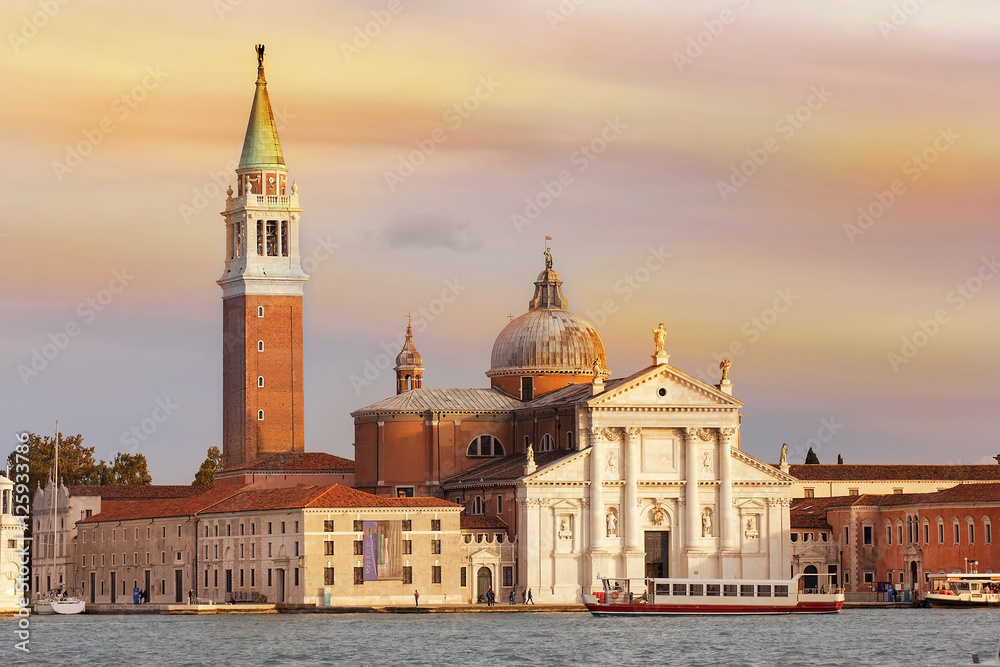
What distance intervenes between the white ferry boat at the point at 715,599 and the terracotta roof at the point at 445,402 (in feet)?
46.4

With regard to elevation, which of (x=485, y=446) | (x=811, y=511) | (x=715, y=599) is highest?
(x=485, y=446)

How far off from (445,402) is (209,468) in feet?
110

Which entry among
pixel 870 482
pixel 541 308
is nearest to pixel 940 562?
pixel 870 482

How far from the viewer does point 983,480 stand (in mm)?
114688

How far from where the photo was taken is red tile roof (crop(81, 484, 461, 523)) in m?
95.3

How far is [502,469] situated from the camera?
103188 mm

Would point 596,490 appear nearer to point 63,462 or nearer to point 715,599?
point 715,599

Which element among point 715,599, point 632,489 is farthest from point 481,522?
point 715,599

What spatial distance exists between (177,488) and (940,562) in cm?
3363

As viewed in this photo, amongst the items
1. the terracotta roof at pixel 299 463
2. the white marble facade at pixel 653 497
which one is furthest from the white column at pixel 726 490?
the terracotta roof at pixel 299 463

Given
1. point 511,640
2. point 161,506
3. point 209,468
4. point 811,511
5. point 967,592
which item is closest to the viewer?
point 511,640

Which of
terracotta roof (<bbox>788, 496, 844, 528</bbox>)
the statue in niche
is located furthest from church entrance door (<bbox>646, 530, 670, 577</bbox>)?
terracotta roof (<bbox>788, 496, 844, 528</bbox>)

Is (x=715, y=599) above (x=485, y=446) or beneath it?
beneath

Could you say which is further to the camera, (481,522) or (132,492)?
(132,492)
